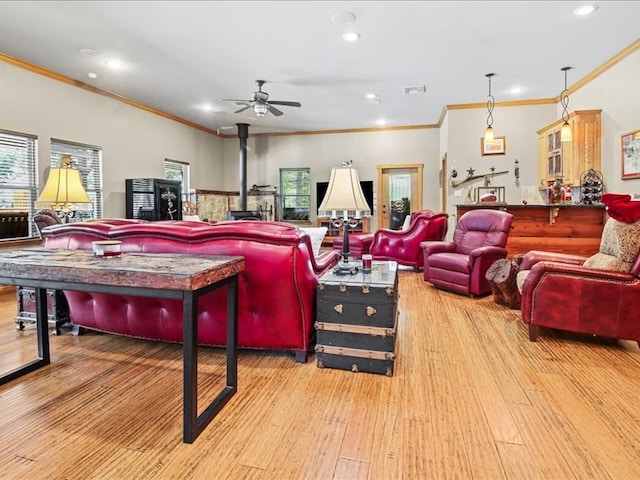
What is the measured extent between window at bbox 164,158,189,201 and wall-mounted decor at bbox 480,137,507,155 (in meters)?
5.71

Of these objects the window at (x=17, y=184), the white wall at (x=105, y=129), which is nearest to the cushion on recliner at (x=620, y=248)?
the window at (x=17, y=184)

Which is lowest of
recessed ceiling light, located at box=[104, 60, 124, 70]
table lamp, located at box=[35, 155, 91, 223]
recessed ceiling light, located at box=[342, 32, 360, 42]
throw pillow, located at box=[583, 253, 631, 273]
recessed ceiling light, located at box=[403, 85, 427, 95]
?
throw pillow, located at box=[583, 253, 631, 273]

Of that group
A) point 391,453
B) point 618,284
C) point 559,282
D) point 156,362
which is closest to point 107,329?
point 156,362

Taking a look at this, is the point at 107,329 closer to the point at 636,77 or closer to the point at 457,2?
the point at 457,2

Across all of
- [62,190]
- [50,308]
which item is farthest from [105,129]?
A: [50,308]

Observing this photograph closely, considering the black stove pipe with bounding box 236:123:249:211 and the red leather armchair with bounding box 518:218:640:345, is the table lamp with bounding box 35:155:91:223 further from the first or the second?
the red leather armchair with bounding box 518:218:640:345

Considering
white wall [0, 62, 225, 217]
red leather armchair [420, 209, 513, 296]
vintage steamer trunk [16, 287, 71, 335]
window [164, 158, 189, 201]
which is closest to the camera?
vintage steamer trunk [16, 287, 71, 335]

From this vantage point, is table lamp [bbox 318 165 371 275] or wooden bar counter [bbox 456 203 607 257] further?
wooden bar counter [bbox 456 203 607 257]

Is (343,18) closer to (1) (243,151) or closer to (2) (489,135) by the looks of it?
(2) (489,135)

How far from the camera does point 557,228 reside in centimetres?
462

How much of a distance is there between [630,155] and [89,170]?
24.4 ft

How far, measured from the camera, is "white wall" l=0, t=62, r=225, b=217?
15.4 feet

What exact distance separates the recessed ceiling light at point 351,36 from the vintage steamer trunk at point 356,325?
2.91 metres

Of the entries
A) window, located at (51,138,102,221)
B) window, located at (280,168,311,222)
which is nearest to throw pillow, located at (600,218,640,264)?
window, located at (51,138,102,221)
